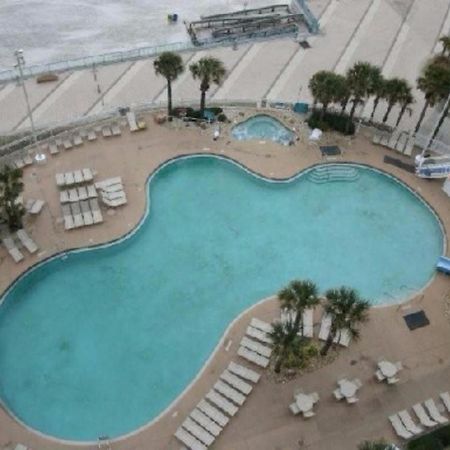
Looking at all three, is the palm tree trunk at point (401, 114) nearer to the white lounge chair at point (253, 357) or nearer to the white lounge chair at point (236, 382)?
the white lounge chair at point (253, 357)

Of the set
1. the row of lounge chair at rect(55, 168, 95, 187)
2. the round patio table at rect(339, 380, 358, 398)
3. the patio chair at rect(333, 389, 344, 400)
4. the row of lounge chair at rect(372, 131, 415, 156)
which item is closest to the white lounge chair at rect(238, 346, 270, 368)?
the patio chair at rect(333, 389, 344, 400)

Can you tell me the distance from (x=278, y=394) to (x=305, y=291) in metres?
6.25

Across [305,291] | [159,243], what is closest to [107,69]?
[159,243]

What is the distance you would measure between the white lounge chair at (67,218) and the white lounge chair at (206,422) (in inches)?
592

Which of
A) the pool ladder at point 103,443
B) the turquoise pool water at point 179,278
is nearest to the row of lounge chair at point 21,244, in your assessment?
the turquoise pool water at point 179,278

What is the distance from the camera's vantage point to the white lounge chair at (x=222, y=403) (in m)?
29.6

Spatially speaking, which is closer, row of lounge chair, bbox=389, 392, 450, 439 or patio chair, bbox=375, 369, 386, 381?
row of lounge chair, bbox=389, 392, 450, 439

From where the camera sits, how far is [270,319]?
3381 centimetres

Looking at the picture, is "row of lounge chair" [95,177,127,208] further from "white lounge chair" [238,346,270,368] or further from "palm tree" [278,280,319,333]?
"palm tree" [278,280,319,333]

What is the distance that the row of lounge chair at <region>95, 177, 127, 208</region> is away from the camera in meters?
39.2

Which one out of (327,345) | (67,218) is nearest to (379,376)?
(327,345)

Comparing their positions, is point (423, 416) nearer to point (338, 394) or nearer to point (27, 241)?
point (338, 394)

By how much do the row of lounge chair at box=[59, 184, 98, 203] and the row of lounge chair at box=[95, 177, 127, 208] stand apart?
0.54 m

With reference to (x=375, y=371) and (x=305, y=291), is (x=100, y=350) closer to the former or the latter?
(x=305, y=291)
